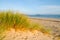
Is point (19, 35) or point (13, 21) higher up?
point (13, 21)

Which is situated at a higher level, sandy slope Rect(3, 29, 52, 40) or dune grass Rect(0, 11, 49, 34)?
dune grass Rect(0, 11, 49, 34)

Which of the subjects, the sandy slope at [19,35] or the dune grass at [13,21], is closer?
the sandy slope at [19,35]

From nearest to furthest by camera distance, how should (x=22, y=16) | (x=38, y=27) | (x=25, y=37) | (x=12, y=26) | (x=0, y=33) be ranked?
(x=0, y=33), (x=25, y=37), (x=12, y=26), (x=22, y=16), (x=38, y=27)

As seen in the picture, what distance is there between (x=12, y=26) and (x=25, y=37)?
0.78 metres

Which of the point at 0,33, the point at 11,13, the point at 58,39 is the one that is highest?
the point at 11,13

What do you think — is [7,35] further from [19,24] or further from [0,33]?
[19,24]

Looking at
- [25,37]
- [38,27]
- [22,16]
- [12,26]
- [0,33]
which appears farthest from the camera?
[38,27]

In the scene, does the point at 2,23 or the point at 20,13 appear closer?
the point at 2,23

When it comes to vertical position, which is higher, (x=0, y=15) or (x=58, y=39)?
(x=0, y=15)

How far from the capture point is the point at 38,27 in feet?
27.0

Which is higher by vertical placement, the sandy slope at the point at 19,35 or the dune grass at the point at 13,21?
the dune grass at the point at 13,21

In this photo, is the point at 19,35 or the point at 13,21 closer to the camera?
the point at 19,35

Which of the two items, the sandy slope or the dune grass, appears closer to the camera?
the sandy slope

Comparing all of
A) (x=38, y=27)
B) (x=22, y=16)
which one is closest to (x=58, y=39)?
(x=38, y=27)
